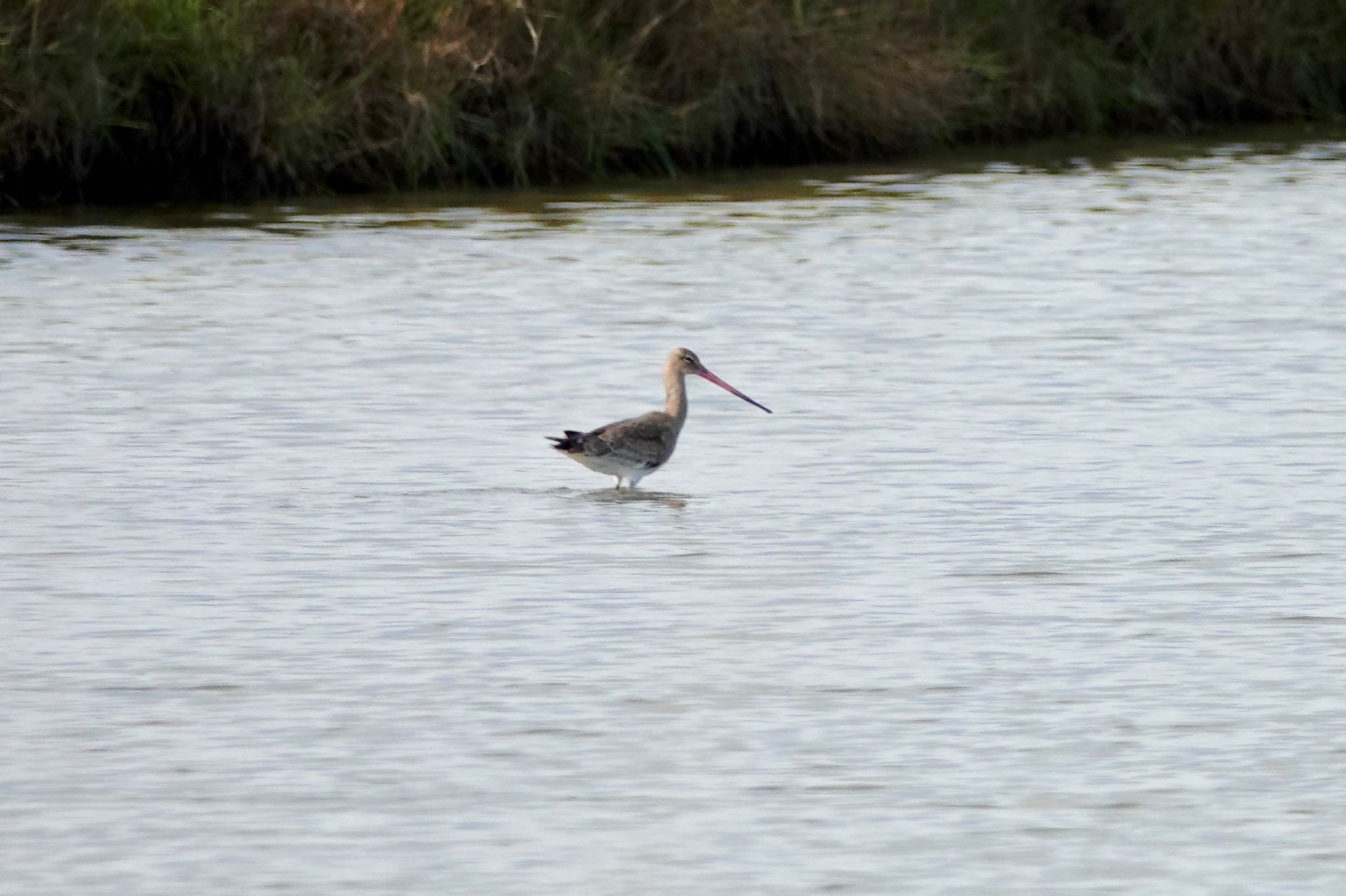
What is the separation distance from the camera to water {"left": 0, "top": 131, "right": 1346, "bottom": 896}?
611 cm

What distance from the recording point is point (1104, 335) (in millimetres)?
14016

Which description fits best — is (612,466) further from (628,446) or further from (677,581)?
(677,581)

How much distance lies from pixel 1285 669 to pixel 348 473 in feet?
13.7

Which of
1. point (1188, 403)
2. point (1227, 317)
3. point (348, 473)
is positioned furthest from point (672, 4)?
point (348, 473)

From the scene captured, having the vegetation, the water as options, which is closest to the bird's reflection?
the water

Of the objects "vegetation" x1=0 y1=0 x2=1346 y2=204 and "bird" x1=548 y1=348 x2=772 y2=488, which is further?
"vegetation" x1=0 y1=0 x2=1346 y2=204

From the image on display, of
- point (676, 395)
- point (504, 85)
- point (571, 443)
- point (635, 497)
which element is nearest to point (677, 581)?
point (571, 443)

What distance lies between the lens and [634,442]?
10242mm

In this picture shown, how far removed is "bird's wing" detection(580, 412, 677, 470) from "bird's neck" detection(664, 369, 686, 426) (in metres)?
0.28

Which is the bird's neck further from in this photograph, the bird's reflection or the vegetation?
the vegetation

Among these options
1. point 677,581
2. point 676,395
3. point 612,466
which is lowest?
point 677,581

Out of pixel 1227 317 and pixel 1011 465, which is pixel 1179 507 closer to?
pixel 1011 465

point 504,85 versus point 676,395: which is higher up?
point 504,85

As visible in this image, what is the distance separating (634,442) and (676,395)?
2.07 ft
